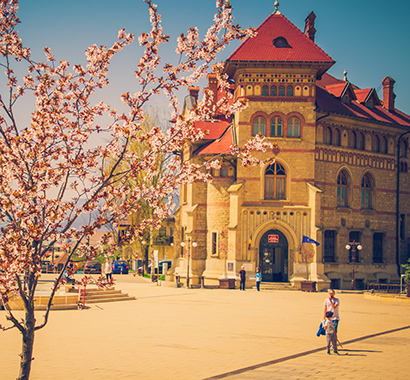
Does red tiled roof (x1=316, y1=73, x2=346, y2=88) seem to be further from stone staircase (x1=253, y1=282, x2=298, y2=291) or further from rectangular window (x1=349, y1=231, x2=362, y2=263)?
stone staircase (x1=253, y1=282, x2=298, y2=291)

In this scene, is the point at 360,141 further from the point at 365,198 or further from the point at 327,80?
the point at 327,80

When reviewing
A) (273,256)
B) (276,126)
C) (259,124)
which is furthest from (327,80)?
(273,256)

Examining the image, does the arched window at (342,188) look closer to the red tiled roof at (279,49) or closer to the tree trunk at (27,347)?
the red tiled roof at (279,49)

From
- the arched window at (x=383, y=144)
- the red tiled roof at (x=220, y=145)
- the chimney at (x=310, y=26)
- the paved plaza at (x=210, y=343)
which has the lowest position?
the paved plaza at (x=210, y=343)

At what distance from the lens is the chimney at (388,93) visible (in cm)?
4616

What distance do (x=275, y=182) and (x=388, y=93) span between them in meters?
15.1

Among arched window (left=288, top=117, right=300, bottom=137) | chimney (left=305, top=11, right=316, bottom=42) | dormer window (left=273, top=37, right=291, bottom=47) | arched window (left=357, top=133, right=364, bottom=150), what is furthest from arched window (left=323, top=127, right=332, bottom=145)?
chimney (left=305, top=11, right=316, bottom=42)

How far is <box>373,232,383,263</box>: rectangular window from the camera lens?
41.5 meters

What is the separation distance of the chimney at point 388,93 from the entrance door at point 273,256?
15854mm

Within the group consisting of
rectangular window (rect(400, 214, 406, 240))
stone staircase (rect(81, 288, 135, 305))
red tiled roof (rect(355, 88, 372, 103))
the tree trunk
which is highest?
red tiled roof (rect(355, 88, 372, 103))

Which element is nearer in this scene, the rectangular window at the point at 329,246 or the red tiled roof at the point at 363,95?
the rectangular window at the point at 329,246

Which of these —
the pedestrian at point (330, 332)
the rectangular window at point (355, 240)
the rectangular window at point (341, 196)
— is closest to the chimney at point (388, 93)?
the rectangular window at point (341, 196)

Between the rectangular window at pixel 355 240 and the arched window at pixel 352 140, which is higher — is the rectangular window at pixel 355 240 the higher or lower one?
the lower one

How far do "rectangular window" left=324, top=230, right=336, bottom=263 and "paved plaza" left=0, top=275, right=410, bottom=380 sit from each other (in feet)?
39.7
